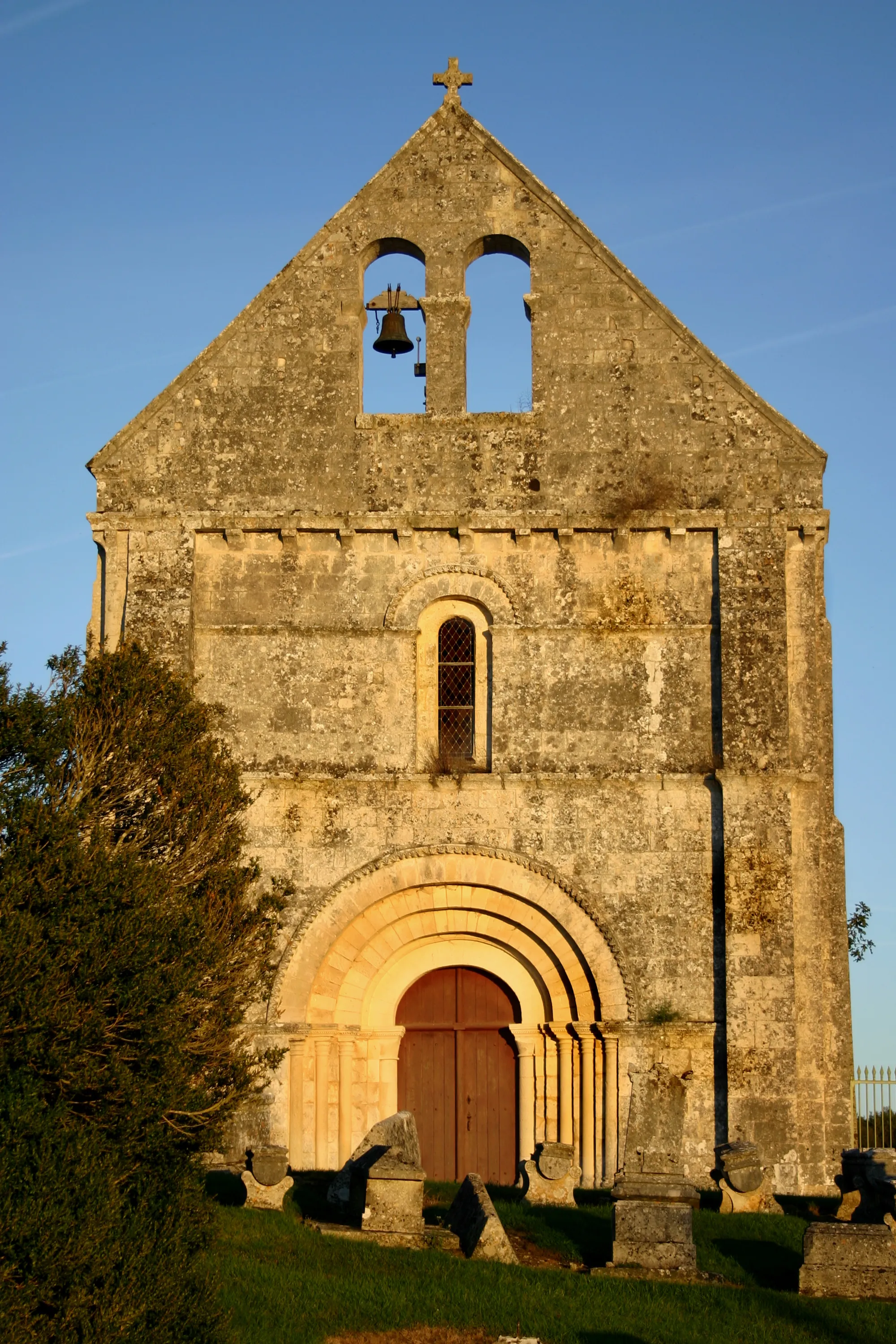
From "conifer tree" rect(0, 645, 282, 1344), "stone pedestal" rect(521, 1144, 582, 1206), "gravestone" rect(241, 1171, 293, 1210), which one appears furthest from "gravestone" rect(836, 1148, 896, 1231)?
"conifer tree" rect(0, 645, 282, 1344)

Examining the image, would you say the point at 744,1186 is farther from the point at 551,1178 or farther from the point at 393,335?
the point at 393,335

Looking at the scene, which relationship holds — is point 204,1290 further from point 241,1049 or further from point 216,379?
point 216,379

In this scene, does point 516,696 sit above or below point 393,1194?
above

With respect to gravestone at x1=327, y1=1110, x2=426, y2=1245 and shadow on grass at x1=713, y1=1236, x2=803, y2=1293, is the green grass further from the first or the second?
gravestone at x1=327, y1=1110, x2=426, y2=1245

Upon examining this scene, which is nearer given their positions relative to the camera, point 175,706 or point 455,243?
point 175,706

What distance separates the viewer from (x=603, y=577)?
19.4 m

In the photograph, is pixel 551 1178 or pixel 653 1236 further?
pixel 551 1178

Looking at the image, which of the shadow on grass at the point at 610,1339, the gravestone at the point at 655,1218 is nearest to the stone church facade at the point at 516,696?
the gravestone at the point at 655,1218

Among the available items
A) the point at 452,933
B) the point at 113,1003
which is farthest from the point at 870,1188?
the point at 113,1003

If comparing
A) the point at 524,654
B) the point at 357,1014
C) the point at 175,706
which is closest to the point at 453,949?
the point at 357,1014

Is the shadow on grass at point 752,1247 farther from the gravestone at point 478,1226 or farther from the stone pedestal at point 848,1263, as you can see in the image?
the gravestone at point 478,1226

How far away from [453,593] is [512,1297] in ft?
26.5

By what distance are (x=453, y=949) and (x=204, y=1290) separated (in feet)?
22.6

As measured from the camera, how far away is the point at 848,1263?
14164 millimetres
